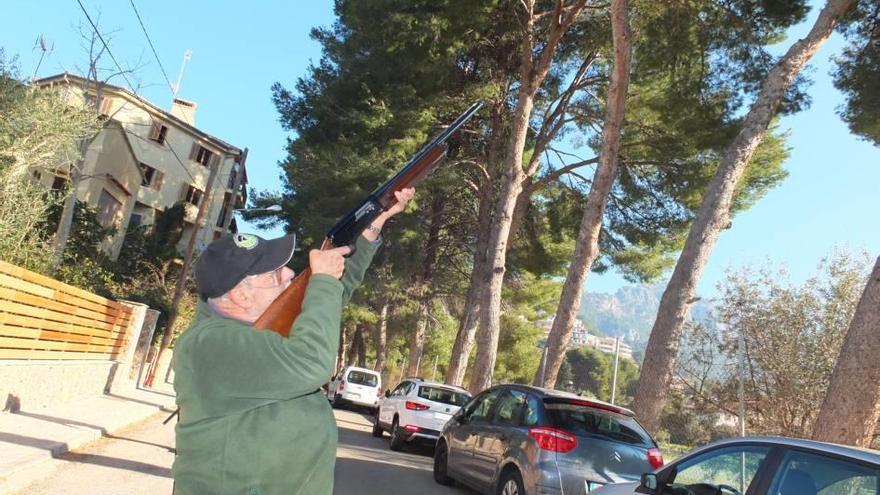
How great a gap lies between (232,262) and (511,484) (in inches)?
→ 225

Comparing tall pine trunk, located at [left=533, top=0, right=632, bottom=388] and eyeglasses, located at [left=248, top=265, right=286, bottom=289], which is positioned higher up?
tall pine trunk, located at [left=533, top=0, right=632, bottom=388]

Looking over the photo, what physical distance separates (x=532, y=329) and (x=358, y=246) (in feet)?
111

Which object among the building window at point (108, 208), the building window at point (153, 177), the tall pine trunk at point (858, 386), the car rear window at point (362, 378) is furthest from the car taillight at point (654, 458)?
the building window at point (153, 177)

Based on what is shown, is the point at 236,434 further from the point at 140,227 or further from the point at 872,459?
the point at 140,227

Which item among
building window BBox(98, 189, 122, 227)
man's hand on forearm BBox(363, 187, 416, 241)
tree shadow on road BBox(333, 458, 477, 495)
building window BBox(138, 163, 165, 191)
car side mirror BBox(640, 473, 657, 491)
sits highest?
building window BBox(138, 163, 165, 191)

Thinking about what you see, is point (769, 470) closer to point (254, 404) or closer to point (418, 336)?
point (254, 404)

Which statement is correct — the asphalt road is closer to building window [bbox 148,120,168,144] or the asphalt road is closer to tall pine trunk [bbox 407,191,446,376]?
tall pine trunk [bbox 407,191,446,376]

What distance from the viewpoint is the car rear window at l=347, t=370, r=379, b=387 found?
952 inches

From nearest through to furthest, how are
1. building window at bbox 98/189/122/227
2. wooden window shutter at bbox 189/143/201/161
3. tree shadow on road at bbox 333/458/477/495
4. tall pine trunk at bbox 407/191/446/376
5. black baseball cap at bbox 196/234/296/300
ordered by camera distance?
1. black baseball cap at bbox 196/234/296/300
2. tree shadow on road at bbox 333/458/477/495
3. tall pine trunk at bbox 407/191/446/376
4. building window at bbox 98/189/122/227
5. wooden window shutter at bbox 189/143/201/161

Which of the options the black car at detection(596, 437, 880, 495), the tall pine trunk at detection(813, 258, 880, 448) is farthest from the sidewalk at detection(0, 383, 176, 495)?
the tall pine trunk at detection(813, 258, 880, 448)

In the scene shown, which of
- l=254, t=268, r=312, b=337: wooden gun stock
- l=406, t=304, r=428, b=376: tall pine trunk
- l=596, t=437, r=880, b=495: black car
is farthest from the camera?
l=406, t=304, r=428, b=376: tall pine trunk

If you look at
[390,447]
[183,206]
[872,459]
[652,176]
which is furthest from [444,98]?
[183,206]

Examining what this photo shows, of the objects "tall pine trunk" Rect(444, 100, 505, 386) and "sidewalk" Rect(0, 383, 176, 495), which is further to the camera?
"tall pine trunk" Rect(444, 100, 505, 386)

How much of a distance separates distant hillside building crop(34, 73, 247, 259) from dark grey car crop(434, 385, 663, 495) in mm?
22549
